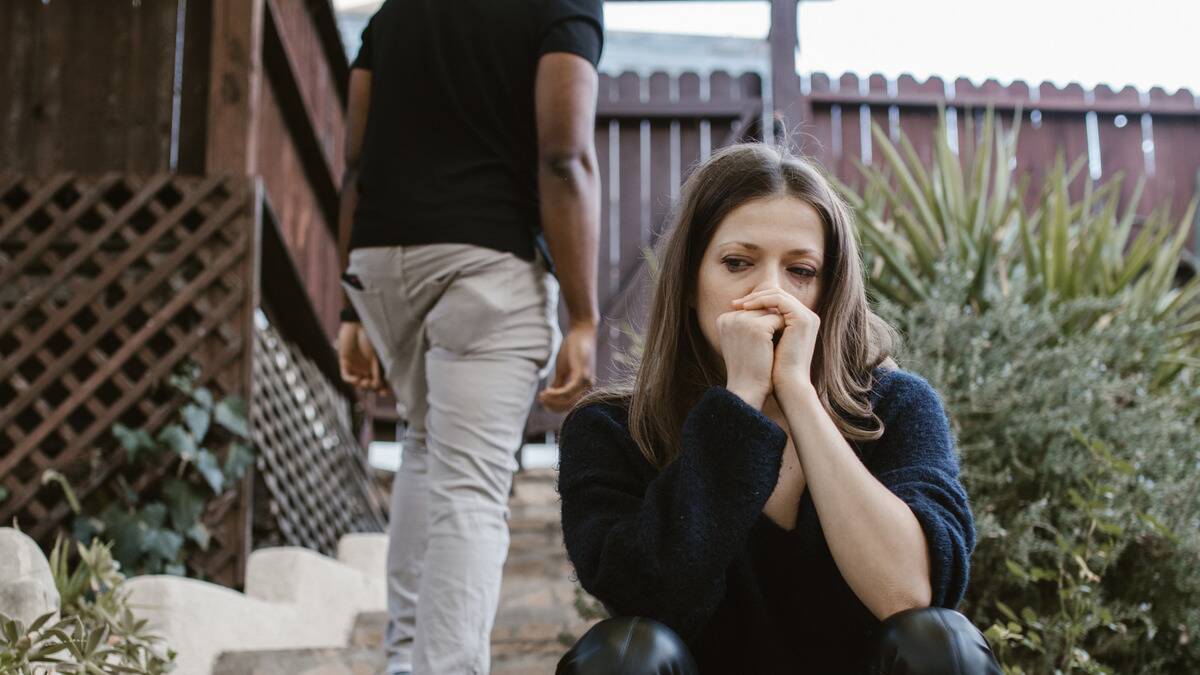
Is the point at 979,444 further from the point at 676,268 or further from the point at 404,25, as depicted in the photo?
the point at 404,25

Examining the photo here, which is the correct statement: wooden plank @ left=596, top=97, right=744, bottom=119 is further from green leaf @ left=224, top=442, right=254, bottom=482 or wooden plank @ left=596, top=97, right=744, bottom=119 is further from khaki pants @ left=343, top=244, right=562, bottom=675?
khaki pants @ left=343, top=244, right=562, bottom=675

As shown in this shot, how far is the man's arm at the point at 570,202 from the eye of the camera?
81.4 inches

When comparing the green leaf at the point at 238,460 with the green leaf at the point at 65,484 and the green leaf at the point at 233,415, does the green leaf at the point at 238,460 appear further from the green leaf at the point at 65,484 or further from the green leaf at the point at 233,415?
the green leaf at the point at 65,484

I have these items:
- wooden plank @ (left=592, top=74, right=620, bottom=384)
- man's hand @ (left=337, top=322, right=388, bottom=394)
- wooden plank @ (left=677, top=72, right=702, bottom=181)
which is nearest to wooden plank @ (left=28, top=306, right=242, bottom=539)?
man's hand @ (left=337, top=322, right=388, bottom=394)

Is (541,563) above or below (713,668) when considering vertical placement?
below

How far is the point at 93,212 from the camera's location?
11.8 ft

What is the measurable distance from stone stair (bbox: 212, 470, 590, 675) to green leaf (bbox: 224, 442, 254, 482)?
1.68 feet

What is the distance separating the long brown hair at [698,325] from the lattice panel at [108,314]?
81.4 inches

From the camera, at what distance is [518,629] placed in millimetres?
3043

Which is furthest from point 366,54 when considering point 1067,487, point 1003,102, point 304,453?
point 1003,102

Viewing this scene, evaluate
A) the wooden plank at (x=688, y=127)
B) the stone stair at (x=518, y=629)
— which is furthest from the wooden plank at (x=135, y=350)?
the wooden plank at (x=688, y=127)

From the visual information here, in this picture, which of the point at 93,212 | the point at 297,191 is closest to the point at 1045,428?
the point at 93,212

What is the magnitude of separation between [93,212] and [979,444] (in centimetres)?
255

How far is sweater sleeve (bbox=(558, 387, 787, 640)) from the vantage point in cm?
134
